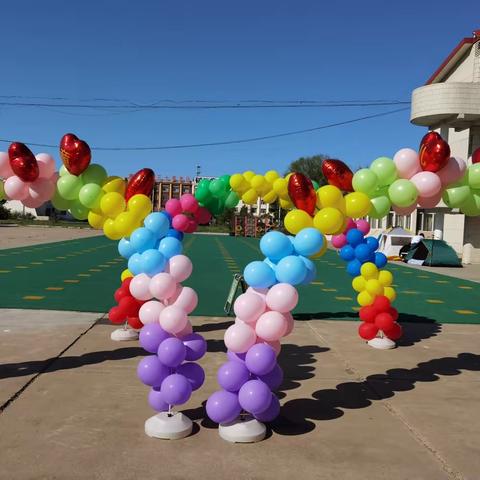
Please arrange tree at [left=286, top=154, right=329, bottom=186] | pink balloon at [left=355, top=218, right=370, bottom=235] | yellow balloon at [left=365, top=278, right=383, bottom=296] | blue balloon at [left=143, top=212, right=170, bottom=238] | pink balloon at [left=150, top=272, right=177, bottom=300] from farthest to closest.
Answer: tree at [left=286, top=154, right=329, bottom=186] → pink balloon at [left=355, top=218, right=370, bottom=235] → yellow balloon at [left=365, top=278, right=383, bottom=296] → blue balloon at [left=143, top=212, right=170, bottom=238] → pink balloon at [left=150, top=272, right=177, bottom=300]

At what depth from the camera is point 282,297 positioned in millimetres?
4121

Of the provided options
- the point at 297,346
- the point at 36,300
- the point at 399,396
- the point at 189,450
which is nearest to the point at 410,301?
the point at 297,346

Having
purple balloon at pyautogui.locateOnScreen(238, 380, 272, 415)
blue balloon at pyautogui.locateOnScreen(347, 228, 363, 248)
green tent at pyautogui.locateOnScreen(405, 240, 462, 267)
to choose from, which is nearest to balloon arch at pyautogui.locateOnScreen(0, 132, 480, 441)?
purple balloon at pyautogui.locateOnScreen(238, 380, 272, 415)

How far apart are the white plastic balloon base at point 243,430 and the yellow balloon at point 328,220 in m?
1.77

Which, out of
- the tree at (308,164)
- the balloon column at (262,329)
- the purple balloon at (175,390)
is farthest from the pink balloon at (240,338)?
the tree at (308,164)

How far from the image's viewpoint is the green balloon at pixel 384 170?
4781 millimetres

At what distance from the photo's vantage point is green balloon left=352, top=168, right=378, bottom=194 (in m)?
4.73

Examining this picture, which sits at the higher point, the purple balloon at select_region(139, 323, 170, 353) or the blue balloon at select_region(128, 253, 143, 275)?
the blue balloon at select_region(128, 253, 143, 275)

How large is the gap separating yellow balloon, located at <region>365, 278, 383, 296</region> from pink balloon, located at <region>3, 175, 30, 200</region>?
5016 millimetres

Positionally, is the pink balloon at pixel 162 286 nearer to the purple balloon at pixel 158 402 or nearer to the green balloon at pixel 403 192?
the purple balloon at pixel 158 402

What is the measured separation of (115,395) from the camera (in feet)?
16.7

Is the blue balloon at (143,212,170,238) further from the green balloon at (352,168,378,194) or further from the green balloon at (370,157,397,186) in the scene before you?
the green balloon at (370,157,397,186)

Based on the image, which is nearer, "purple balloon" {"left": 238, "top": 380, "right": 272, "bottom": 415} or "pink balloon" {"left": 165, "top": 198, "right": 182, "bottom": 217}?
"purple balloon" {"left": 238, "top": 380, "right": 272, "bottom": 415}

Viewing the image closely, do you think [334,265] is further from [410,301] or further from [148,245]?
[148,245]
